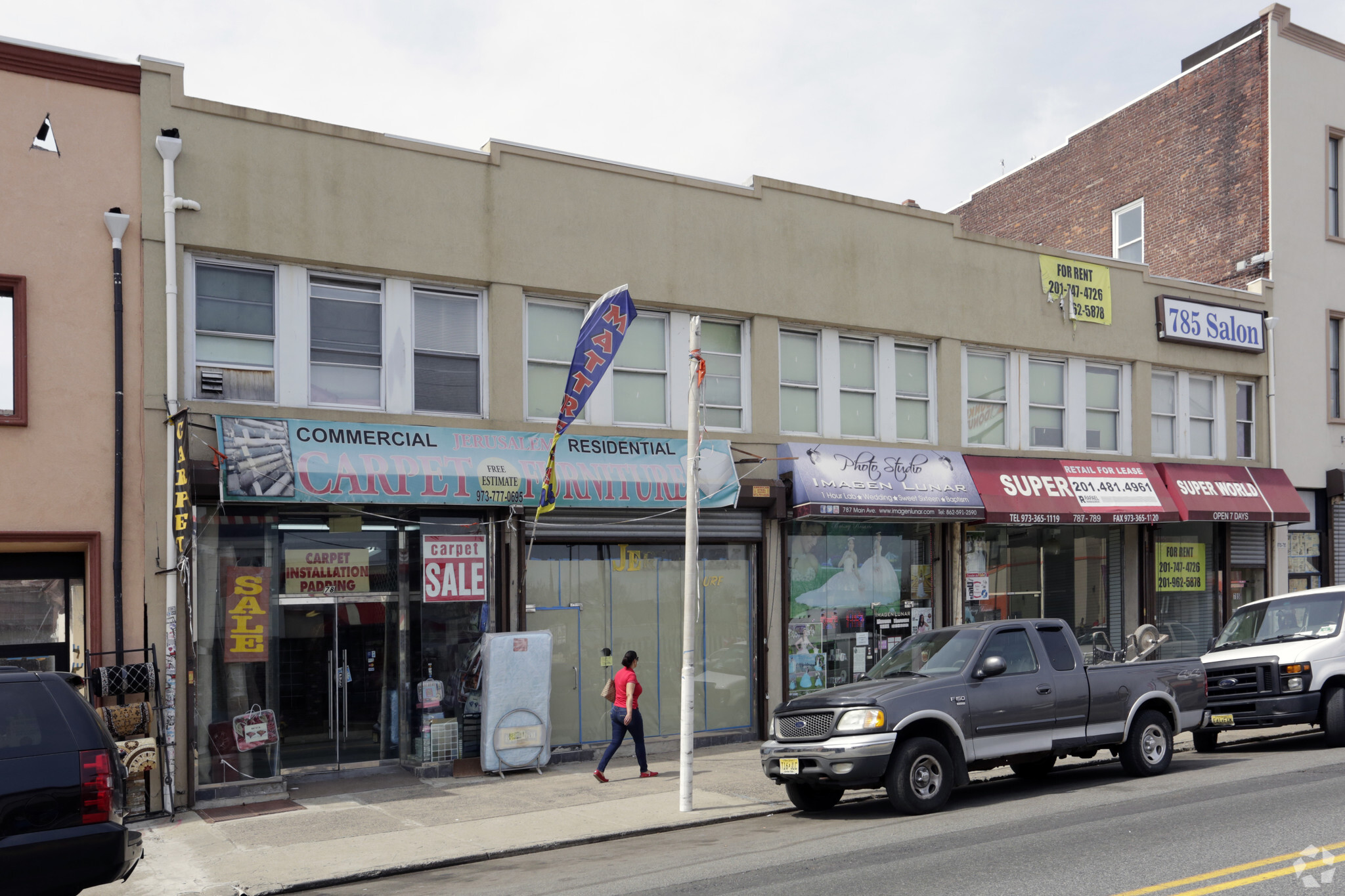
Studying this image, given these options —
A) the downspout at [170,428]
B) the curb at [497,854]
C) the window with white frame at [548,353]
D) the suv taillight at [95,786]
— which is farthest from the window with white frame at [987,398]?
the suv taillight at [95,786]

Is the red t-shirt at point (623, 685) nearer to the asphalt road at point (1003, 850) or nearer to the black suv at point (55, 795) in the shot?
the asphalt road at point (1003, 850)

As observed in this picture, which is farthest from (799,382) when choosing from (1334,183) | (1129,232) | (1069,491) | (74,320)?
(1334,183)

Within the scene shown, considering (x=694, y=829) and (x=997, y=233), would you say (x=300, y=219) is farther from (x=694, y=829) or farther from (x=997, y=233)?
(x=997, y=233)

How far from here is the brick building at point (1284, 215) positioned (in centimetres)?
2345

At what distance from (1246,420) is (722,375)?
12566mm

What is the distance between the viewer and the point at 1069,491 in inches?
774

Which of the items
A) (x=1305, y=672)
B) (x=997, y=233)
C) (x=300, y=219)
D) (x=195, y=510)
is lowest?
(x=1305, y=672)

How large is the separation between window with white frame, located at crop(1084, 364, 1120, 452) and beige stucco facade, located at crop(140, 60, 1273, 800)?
0.60 ft

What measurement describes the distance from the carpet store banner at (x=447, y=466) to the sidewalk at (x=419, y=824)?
346 centimetres

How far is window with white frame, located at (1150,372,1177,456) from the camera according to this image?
2217cm

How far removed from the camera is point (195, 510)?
1314 cm

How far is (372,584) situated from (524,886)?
6.28 m

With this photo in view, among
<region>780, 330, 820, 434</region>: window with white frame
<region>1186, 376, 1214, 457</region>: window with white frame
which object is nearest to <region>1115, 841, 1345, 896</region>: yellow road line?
<region>780, 330, 820, 434</region>: window with white frame

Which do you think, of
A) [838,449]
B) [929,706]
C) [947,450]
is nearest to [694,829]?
[929,706]
